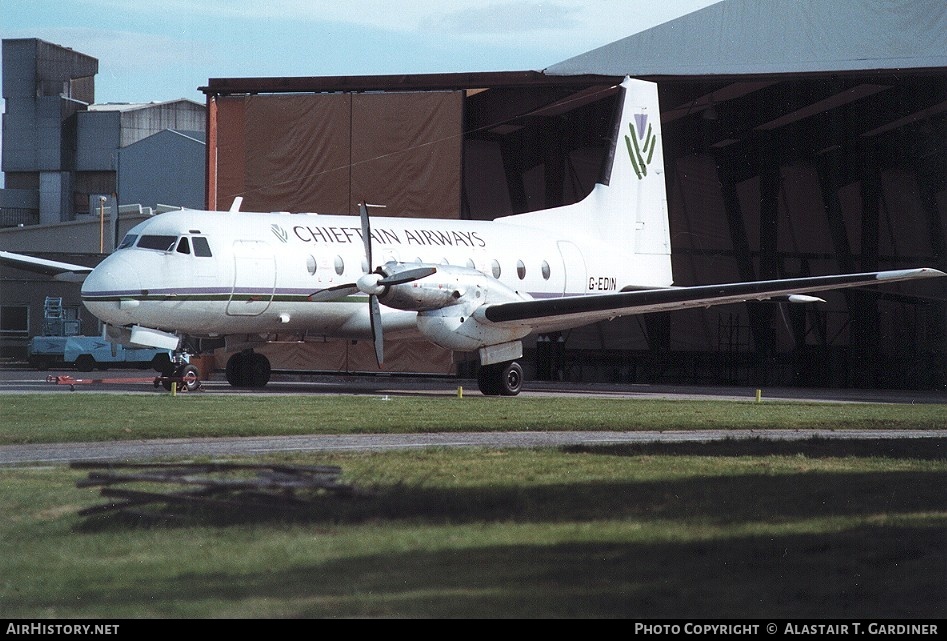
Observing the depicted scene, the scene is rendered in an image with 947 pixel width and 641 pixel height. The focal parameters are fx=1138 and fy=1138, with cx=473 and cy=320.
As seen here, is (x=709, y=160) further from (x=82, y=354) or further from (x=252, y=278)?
(x=252, y=278)

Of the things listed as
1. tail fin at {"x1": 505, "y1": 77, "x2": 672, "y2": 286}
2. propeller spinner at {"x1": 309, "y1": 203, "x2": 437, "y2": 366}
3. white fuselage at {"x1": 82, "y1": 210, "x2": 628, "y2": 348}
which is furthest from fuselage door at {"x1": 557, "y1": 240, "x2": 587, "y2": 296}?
propeller spinner at {"x1": 309, "y1": 203, "x2": 437, "y2": 366}

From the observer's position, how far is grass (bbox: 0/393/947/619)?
213 inches

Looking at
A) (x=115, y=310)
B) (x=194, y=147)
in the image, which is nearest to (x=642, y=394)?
(x=115, y=310)

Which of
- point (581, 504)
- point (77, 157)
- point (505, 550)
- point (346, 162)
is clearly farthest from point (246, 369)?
point (77, 157)

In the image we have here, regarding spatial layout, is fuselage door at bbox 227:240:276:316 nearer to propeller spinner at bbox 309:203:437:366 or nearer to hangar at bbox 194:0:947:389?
propeller spinner at bbox 309:203:437:366

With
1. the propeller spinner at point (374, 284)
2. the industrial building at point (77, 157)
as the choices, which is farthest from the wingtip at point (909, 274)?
the industrial building at point (77, 157)

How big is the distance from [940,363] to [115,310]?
93.3ft

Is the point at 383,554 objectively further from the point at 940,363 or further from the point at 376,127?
the point at 940,363

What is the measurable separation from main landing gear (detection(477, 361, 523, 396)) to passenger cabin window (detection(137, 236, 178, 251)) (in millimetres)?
7290

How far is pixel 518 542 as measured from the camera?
683 centimetres

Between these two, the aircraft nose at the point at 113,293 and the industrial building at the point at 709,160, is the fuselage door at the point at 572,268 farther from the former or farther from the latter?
the aircraft nose at the point at 113,293

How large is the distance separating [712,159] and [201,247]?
29148 mm

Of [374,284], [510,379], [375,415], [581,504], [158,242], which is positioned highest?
[158,242]

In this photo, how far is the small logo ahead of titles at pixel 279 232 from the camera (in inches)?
997
